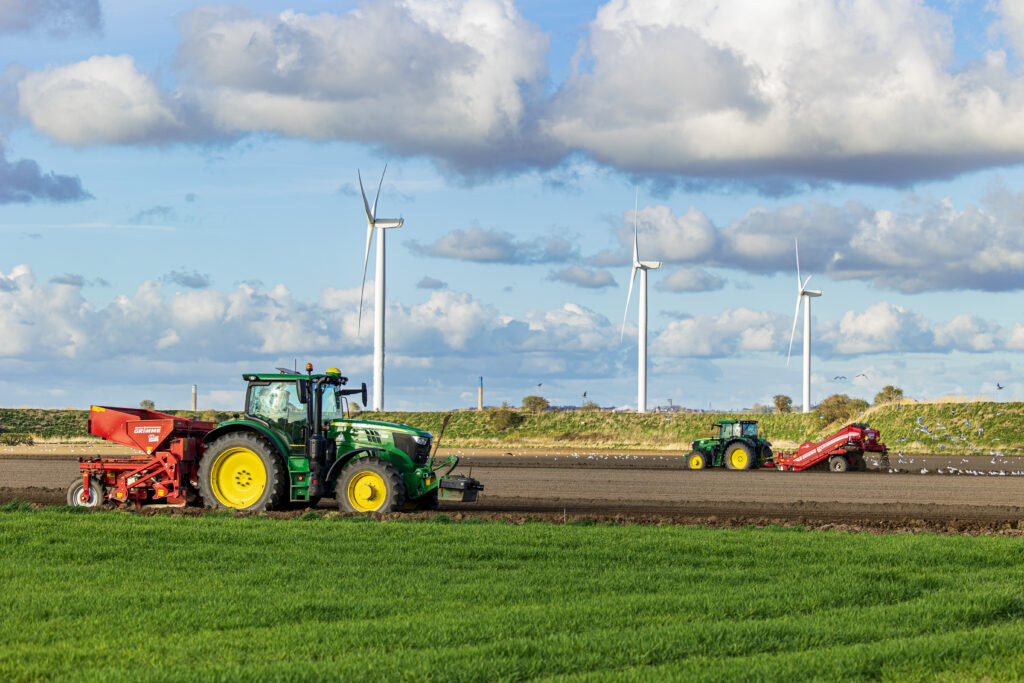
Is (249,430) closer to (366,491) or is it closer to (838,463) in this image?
(366,491)

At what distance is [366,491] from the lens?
838 inches

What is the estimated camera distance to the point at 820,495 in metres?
32.7

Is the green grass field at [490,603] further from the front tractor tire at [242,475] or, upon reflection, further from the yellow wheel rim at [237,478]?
the yellow wheel rim at [237,478]

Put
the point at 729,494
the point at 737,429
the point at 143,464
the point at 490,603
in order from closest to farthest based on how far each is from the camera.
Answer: the point at 490,603, the point at 143,464, the point at 729,494, the point at 737,429

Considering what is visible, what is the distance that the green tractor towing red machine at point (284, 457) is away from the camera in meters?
21.1

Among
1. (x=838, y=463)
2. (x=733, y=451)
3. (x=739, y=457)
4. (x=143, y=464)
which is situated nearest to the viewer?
(x=143, y=464)

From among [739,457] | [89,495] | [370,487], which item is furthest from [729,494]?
[89,495]

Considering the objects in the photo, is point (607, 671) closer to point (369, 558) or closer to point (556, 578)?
point (556, 578)

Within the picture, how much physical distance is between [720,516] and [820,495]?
32.9ft

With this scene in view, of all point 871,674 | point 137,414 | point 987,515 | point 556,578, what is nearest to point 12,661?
point 556,578

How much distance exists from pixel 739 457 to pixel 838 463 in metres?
4.27

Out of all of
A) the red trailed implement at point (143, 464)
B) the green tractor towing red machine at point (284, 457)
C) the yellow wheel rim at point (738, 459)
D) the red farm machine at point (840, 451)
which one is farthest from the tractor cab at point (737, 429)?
the red trailed implement at point (143, 464)

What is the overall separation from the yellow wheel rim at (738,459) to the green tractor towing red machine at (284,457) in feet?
90.6

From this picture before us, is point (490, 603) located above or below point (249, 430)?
below
